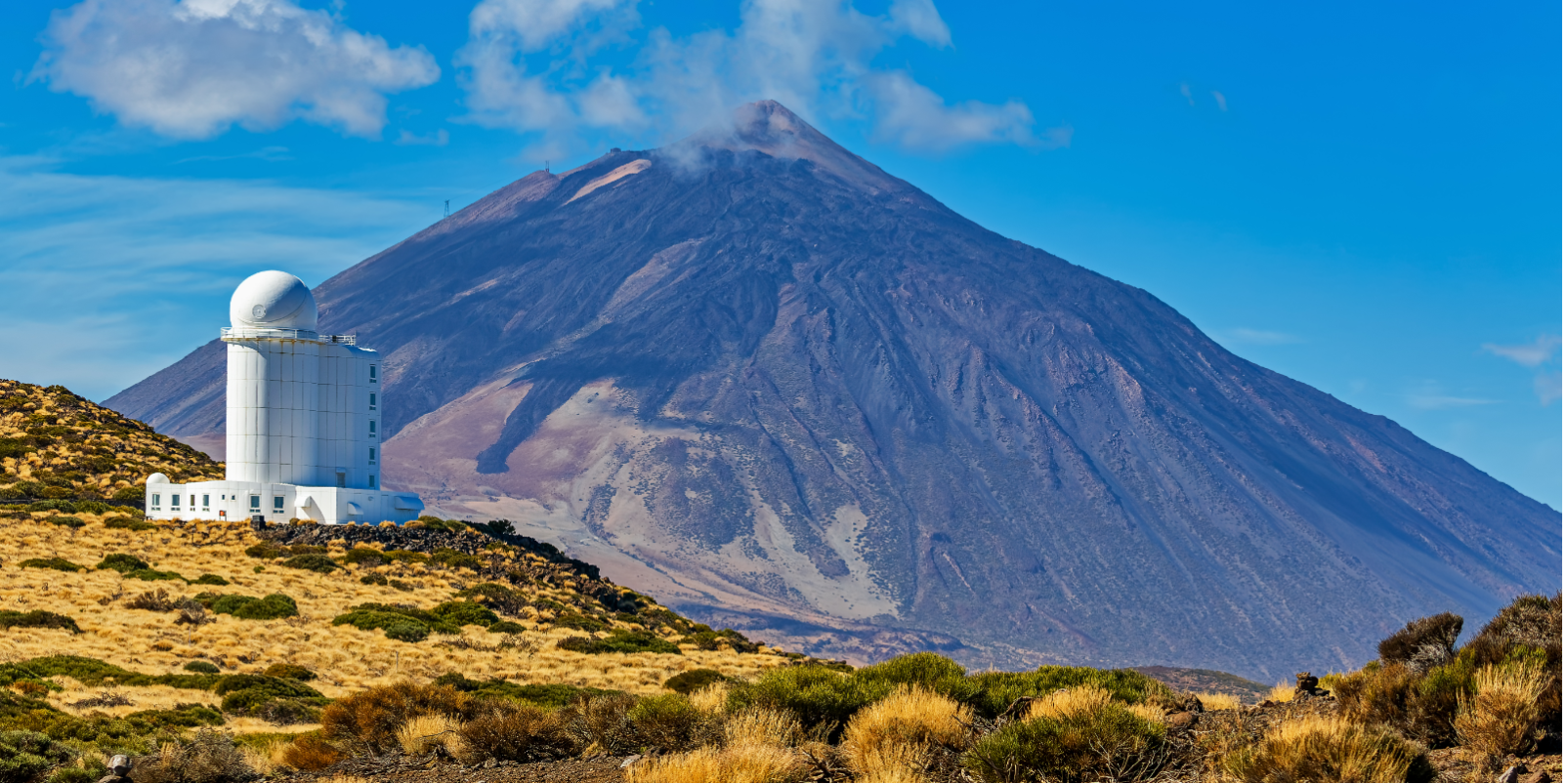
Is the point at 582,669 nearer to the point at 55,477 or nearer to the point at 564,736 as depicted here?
the point at 564,736

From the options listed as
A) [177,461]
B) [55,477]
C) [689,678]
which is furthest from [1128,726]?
[177,461]

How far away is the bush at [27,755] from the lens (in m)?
17.6

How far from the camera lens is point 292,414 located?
6322 centimetres

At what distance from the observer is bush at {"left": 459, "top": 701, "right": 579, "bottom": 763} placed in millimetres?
16000

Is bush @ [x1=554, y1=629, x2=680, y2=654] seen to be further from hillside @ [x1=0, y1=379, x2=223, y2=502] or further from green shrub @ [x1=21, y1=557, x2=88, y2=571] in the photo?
hillside @ [x1=0, y1=379, x2=223, y2=502]

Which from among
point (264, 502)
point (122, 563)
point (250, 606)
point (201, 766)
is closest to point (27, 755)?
point (201, 766)

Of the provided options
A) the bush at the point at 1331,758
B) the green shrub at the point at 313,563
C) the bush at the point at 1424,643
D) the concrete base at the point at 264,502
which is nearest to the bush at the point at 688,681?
the bush at the point at 1424,643

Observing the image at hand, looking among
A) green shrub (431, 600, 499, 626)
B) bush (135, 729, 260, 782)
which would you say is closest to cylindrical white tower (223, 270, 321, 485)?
green shrub (431, 600, 499, 626)

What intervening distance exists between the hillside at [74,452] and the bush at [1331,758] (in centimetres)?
5675

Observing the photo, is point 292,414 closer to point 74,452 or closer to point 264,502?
point 264,502

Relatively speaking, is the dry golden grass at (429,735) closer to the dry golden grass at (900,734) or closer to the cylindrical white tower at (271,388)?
the dry golden grass at (900,734)

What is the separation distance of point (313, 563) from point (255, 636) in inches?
540

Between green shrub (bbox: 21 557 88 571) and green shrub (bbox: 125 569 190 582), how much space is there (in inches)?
59.2

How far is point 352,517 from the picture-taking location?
2414 inches
